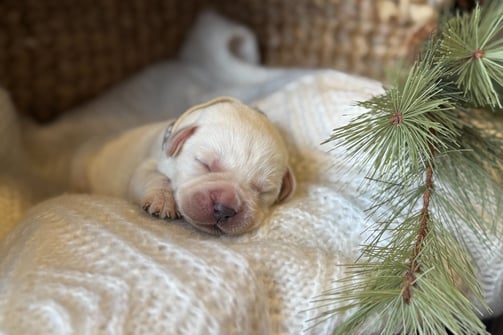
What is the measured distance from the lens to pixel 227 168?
4.18 feet

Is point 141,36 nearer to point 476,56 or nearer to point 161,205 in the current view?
point 161,205

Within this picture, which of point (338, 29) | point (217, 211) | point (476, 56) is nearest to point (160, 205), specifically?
point (217, 211)

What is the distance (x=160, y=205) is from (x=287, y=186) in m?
0.29

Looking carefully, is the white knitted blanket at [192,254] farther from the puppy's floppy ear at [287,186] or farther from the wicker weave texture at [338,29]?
the wicker weave texture at [338,29]

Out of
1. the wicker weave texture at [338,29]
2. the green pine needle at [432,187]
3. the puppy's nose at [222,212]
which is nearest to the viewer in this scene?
the green pine needle at [432,187]

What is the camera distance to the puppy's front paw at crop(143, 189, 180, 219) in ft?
4.02

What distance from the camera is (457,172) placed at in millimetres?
1087

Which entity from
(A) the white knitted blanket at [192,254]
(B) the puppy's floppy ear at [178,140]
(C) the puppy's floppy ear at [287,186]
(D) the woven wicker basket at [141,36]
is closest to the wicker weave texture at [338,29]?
(D) the woven wicker basket at [141,36]

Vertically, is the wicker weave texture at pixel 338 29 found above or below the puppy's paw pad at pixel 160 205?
above

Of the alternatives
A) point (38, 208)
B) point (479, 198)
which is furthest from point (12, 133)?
point (479, 198)

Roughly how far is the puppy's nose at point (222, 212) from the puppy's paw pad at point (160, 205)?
0.34 feet

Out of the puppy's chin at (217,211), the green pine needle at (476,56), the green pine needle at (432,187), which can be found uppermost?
the green pine needle at (476,56)

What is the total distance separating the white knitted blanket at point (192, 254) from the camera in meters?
0.90

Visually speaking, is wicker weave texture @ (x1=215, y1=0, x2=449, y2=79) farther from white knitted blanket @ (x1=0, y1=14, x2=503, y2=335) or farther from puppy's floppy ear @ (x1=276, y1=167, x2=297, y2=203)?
puppy's floppy ear @ (x1=276, y1=167, x2=297, y2=203)
